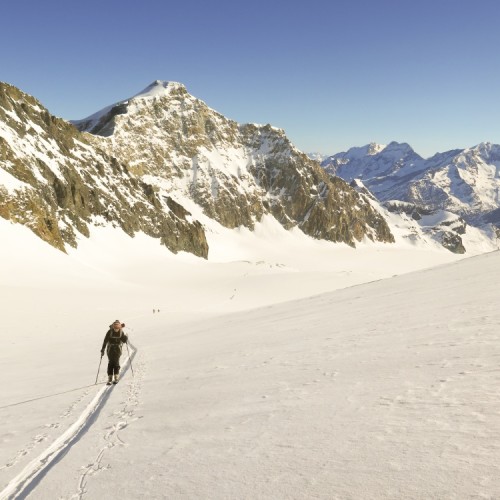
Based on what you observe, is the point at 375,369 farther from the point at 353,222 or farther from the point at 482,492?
the point at 353,222

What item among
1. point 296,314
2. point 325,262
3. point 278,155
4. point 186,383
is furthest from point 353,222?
point 186,383

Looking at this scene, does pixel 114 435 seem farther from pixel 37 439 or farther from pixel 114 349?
pixel 114 349

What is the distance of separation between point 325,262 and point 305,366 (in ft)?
427

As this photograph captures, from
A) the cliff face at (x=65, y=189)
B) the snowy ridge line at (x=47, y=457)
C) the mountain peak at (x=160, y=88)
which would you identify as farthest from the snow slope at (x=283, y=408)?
the mountain peak at (x=160, y=88)

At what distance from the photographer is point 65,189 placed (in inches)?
3150

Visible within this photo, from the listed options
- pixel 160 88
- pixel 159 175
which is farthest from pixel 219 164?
pixel 160 88

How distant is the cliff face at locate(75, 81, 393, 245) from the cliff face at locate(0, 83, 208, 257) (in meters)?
28.4

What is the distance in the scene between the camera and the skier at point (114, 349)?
13.2 m

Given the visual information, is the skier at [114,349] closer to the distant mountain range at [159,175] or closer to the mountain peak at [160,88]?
the distant mountain range at [159,175]

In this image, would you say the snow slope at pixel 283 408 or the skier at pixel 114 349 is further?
the skier at pixel 114 349

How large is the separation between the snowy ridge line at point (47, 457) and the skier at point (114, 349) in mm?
2729

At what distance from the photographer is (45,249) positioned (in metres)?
57.7

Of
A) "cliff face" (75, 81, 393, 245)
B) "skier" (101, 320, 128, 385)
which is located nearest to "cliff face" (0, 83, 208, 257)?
"cliff face" (75, 81, 393, 245)

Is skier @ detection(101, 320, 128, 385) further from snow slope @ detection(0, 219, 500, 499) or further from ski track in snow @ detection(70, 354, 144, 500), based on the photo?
ski track in snow @ detection(70, 354, 144, 500)
